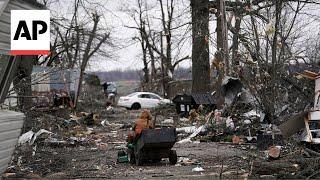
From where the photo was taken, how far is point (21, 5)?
21.8ft

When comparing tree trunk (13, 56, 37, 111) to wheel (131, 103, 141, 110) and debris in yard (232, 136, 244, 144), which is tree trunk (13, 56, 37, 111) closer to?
debris in yard (232, 136, 244, 144)

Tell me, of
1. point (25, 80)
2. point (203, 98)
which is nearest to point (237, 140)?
point (25, 80)

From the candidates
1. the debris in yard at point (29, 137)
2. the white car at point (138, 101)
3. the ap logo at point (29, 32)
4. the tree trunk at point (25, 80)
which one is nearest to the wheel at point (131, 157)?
the tree trunk at point (25, 80)

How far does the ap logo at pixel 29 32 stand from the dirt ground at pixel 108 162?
392 centimetres

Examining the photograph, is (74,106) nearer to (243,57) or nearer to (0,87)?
(243,57)

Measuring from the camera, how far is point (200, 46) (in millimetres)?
27891

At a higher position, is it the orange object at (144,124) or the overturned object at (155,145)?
the orange object at (144,124)

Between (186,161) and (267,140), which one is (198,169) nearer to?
(186,161)

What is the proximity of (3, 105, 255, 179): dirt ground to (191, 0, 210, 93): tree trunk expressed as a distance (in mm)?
10535

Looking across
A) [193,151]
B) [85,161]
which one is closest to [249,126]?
[193,151]

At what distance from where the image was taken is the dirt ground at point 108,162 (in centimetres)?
1054

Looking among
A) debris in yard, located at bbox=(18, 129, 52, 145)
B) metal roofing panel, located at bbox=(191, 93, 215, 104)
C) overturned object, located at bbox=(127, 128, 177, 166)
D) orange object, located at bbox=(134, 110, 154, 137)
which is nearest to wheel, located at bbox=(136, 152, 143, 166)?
overturned object, located at bbox=(127, 128, 177, 166)

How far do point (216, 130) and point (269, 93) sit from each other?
2.14 m

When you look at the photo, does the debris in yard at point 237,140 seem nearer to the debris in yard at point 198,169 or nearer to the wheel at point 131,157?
the wheel at point 131,157
